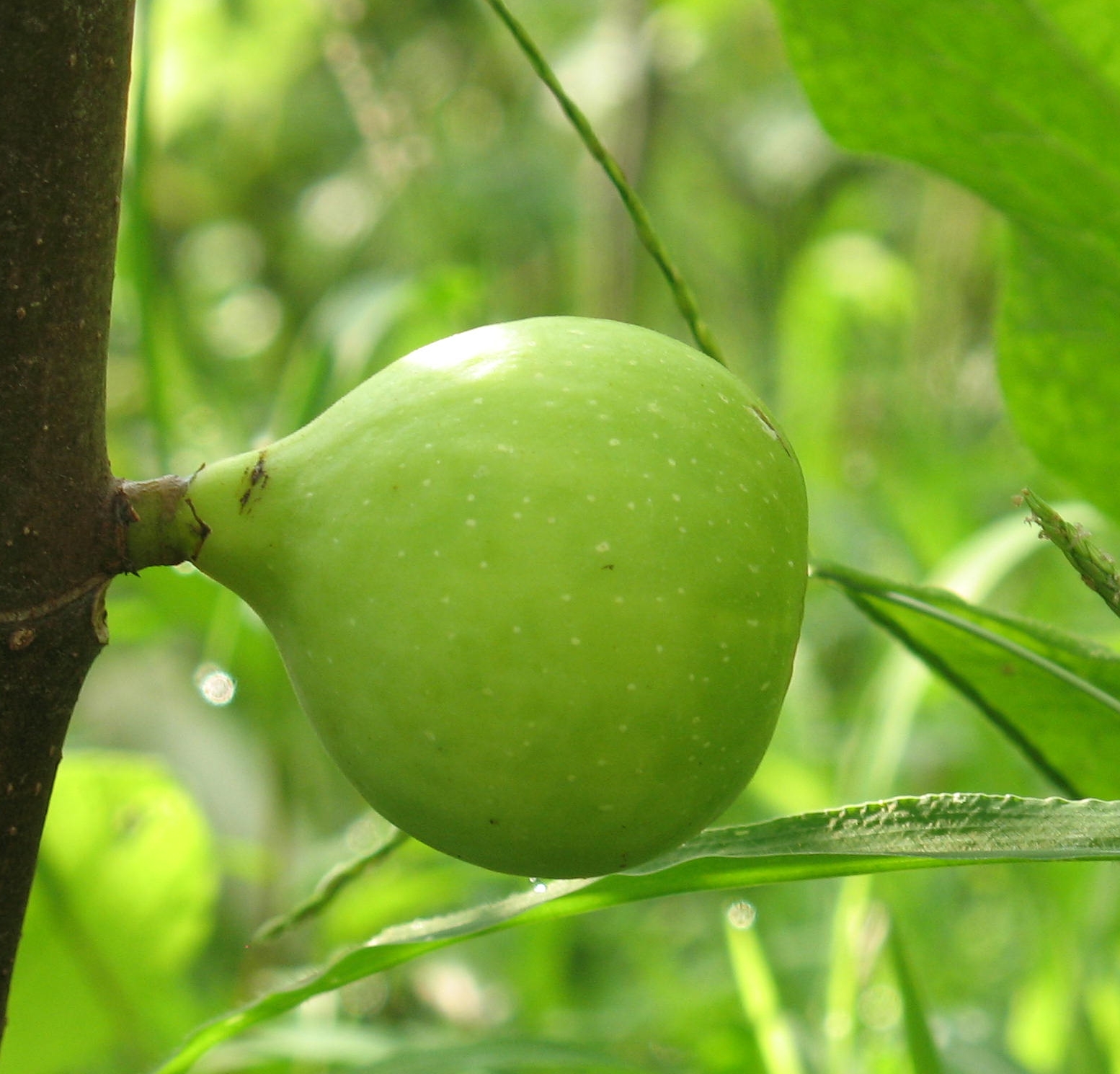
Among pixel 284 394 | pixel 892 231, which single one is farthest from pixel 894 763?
pixel 892 231

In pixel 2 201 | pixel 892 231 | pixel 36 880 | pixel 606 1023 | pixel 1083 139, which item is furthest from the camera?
pixel 892 231

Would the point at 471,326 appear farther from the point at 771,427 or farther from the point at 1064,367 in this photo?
the point at 771,427

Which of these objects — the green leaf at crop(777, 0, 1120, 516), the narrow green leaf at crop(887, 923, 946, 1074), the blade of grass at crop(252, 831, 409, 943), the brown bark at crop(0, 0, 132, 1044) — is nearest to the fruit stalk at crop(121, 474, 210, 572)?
the brown bark at crop(0, 0, 132, 1044)

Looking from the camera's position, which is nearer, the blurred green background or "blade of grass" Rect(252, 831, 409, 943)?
"blade of grass" Rect(252, 831, 409, 943)

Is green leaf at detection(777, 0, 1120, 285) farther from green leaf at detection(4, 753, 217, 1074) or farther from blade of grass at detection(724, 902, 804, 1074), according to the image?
green leaf at detection(4, 753, 217, 1074)

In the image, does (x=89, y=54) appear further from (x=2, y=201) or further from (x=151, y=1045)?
(x=151, y=1045)

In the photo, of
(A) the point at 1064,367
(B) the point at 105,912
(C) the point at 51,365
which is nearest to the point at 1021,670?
(A) the point at 1064,367
